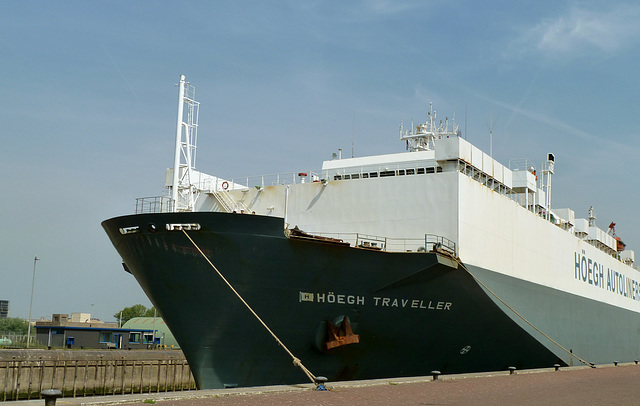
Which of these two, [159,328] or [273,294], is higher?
[273,294]

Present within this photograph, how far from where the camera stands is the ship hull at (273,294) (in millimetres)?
15219

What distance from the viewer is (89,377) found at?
28172 millimetres

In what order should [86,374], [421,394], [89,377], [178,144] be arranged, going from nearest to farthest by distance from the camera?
[421,394] < [178,144] < [86,374] < [89,377]

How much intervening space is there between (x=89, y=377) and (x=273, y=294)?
16.6 metres

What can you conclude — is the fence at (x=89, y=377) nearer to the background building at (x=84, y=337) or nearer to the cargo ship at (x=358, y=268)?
the cargo ship at (x=358, y=268)

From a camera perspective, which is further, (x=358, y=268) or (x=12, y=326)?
(x=12, y=326)

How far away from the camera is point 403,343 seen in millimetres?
17656

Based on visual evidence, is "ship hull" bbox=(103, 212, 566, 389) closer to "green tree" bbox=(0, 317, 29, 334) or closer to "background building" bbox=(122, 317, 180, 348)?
"background building" bbox=(122, 317, 180, 348)

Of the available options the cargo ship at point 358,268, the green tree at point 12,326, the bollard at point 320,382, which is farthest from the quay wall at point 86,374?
the green tree at point 12,326

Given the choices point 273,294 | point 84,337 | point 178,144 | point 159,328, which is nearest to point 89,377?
point 178,144

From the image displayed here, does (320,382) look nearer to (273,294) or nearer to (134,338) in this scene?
(273,294)

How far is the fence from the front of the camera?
2581cm

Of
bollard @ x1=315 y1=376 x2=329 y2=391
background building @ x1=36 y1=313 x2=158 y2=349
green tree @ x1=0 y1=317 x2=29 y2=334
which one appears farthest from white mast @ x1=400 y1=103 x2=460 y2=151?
green tree @ x1=0 y1=317 x2=29 y2=334

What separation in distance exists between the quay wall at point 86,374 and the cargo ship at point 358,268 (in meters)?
11.4
